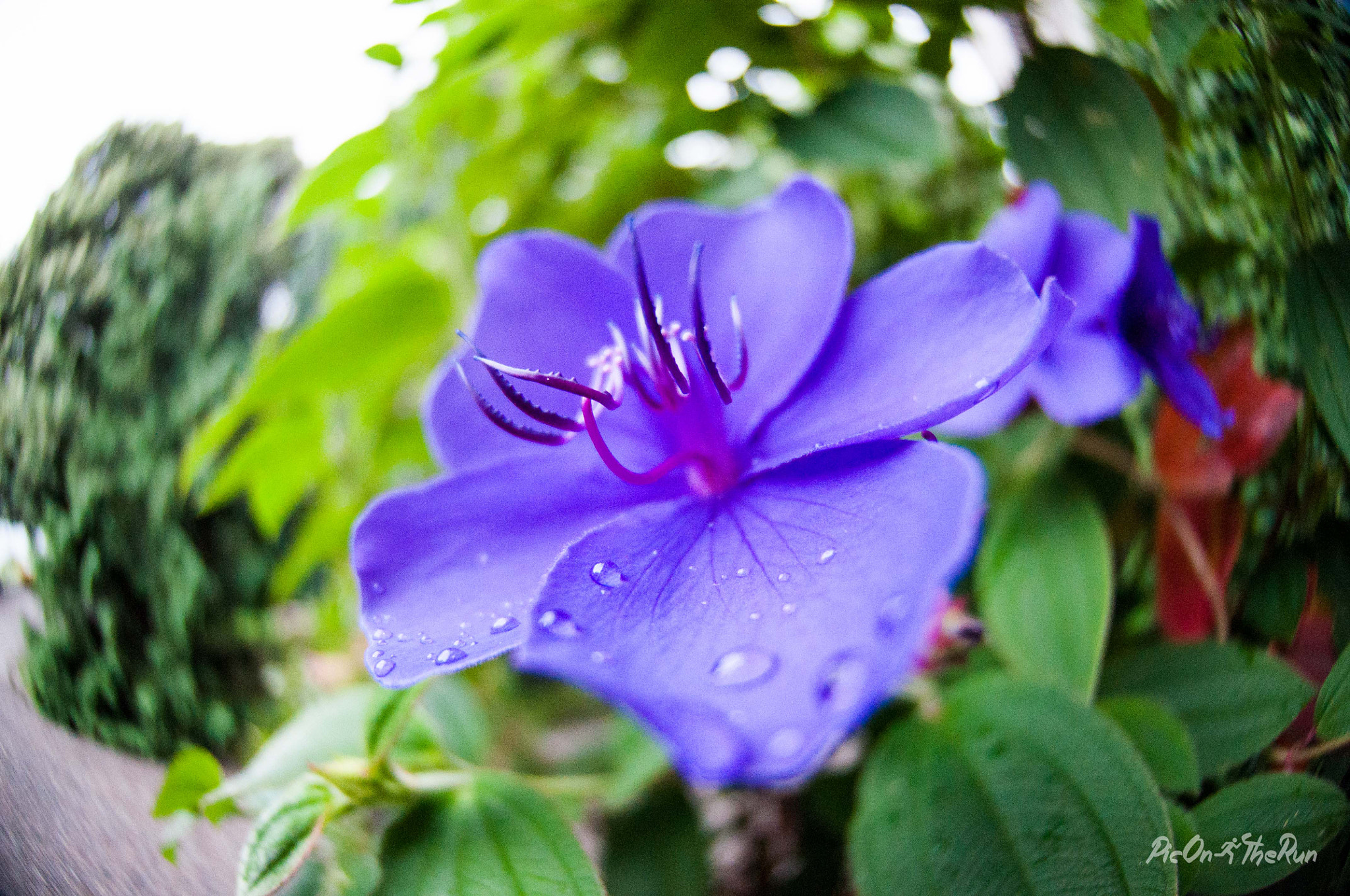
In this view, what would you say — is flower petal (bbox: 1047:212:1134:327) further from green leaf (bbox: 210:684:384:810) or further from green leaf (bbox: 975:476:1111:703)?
green leaf (bbox: 210:684:384:810)

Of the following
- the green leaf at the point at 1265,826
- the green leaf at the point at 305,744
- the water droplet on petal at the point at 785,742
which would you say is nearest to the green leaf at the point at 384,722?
the green leaf at the point at 305,744

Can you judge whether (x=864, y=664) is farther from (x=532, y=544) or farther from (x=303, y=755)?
(x=303, y=755)

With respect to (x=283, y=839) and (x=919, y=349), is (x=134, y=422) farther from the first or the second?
(x=919, y=349)

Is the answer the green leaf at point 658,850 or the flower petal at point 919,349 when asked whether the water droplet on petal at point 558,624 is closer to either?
the flower petal at point 919,349

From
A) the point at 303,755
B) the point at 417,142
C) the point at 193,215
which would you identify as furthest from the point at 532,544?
the point at 417,142

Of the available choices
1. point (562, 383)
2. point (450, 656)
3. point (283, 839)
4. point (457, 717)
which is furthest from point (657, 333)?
point (457, 717)

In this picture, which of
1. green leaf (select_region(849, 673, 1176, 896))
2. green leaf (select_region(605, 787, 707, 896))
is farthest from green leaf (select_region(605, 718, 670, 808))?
green leaf (select_region(849, 673, 1176, 896))
